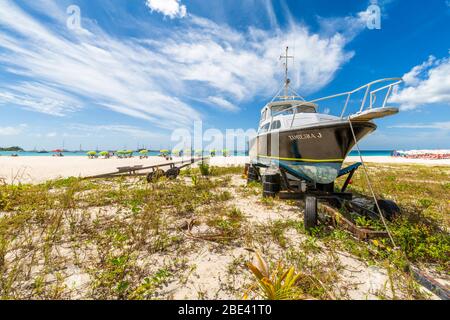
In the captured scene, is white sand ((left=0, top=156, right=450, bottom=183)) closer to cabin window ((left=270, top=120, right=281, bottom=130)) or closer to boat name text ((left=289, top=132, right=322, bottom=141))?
boat name text ((left=289, top=132, right=322, bottom=141))

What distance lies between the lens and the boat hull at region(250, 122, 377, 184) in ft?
14.3

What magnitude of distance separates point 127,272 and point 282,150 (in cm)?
527

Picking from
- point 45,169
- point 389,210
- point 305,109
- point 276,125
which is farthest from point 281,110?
point 45,169

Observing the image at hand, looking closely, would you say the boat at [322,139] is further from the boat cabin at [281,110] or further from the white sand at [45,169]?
the white sand at [45,169]

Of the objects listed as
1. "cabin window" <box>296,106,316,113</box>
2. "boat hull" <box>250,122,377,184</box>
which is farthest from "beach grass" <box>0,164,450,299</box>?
"cabin window" <box>296,106,316,113</box>

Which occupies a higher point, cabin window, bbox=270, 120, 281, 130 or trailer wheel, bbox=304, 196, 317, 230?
cabin window, bbox=270, 120, 281, 130

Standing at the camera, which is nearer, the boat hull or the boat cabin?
the boat hull

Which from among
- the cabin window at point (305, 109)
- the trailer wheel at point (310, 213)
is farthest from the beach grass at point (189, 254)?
the cabin window at point (305, 109)

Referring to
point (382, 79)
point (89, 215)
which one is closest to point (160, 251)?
point (89, 215)

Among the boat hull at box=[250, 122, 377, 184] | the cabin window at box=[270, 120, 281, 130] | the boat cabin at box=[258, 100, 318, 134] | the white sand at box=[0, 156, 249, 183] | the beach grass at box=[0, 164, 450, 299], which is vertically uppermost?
the boat cabin at box=[258, 100, 318, 134]

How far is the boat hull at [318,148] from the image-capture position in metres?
4.37

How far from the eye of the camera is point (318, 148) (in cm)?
476

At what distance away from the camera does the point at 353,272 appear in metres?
2.44
